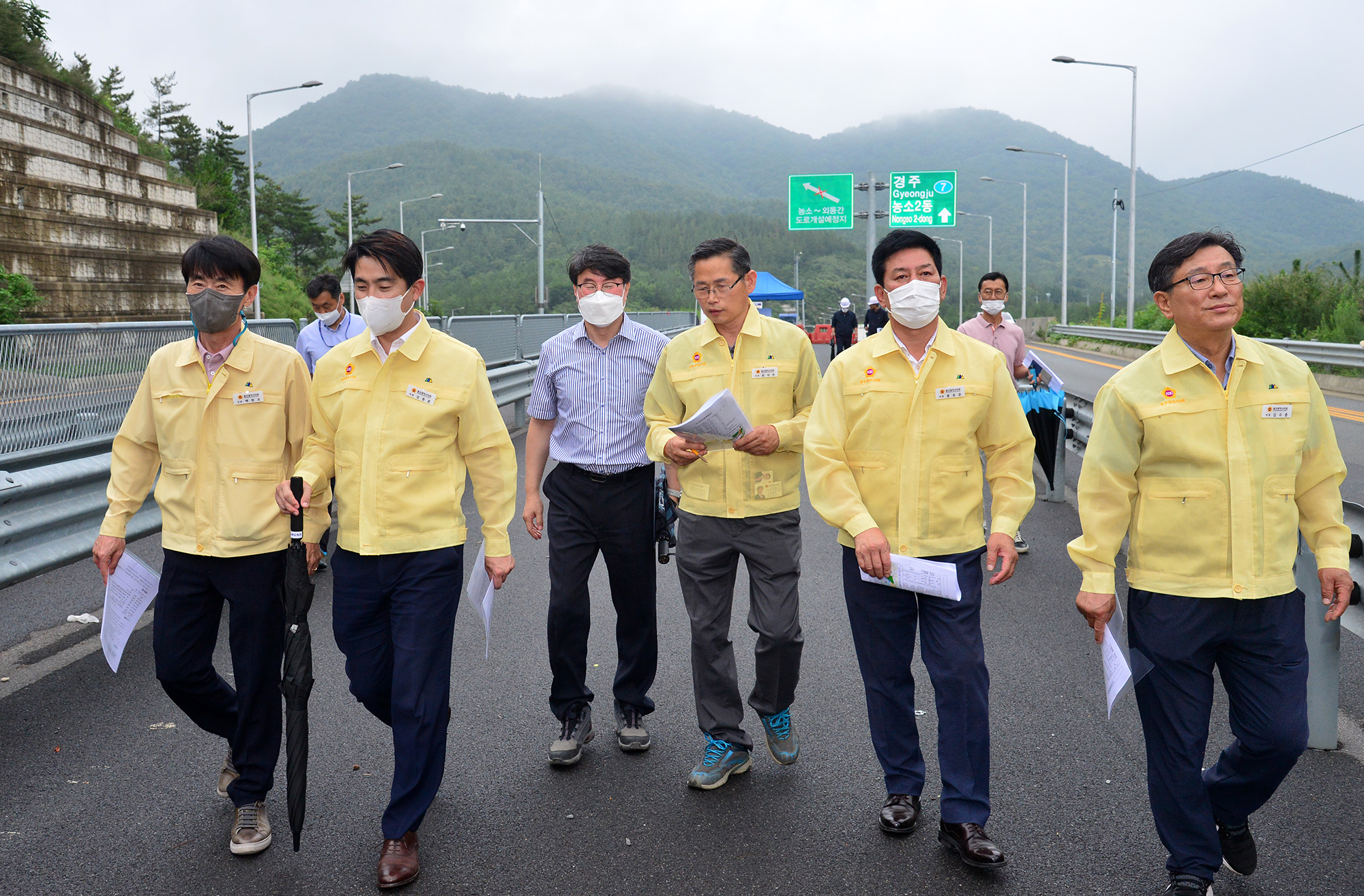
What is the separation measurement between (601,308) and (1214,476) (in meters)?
2.35

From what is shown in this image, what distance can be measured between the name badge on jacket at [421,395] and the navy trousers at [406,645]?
1.61 feet

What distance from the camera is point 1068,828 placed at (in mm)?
3539

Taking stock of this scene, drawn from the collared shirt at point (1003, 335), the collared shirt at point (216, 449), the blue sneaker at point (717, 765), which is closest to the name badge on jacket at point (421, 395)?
the collared shirt at point (216, 449)

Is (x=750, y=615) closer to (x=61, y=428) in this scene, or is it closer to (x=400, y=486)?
(x=400, y=486)

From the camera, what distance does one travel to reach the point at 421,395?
11.9 ft

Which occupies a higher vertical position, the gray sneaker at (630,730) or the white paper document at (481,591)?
the white paper document at (481,591)

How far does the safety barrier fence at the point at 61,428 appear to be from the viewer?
5.01m

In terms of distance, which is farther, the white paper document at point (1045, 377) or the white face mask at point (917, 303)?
the white paper document at point (1045, 377)

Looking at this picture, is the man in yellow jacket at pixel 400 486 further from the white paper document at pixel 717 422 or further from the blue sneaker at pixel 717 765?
the blue sneaker at pixel 717 765

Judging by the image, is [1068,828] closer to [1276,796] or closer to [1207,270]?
[1276,796]

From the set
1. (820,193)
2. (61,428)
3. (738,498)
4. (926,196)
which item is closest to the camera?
(738,498)

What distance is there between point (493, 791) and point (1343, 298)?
24.5 metres

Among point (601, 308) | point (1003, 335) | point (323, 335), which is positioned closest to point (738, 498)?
point (601, 308)

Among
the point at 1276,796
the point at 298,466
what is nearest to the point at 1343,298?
the point at 1276,796
